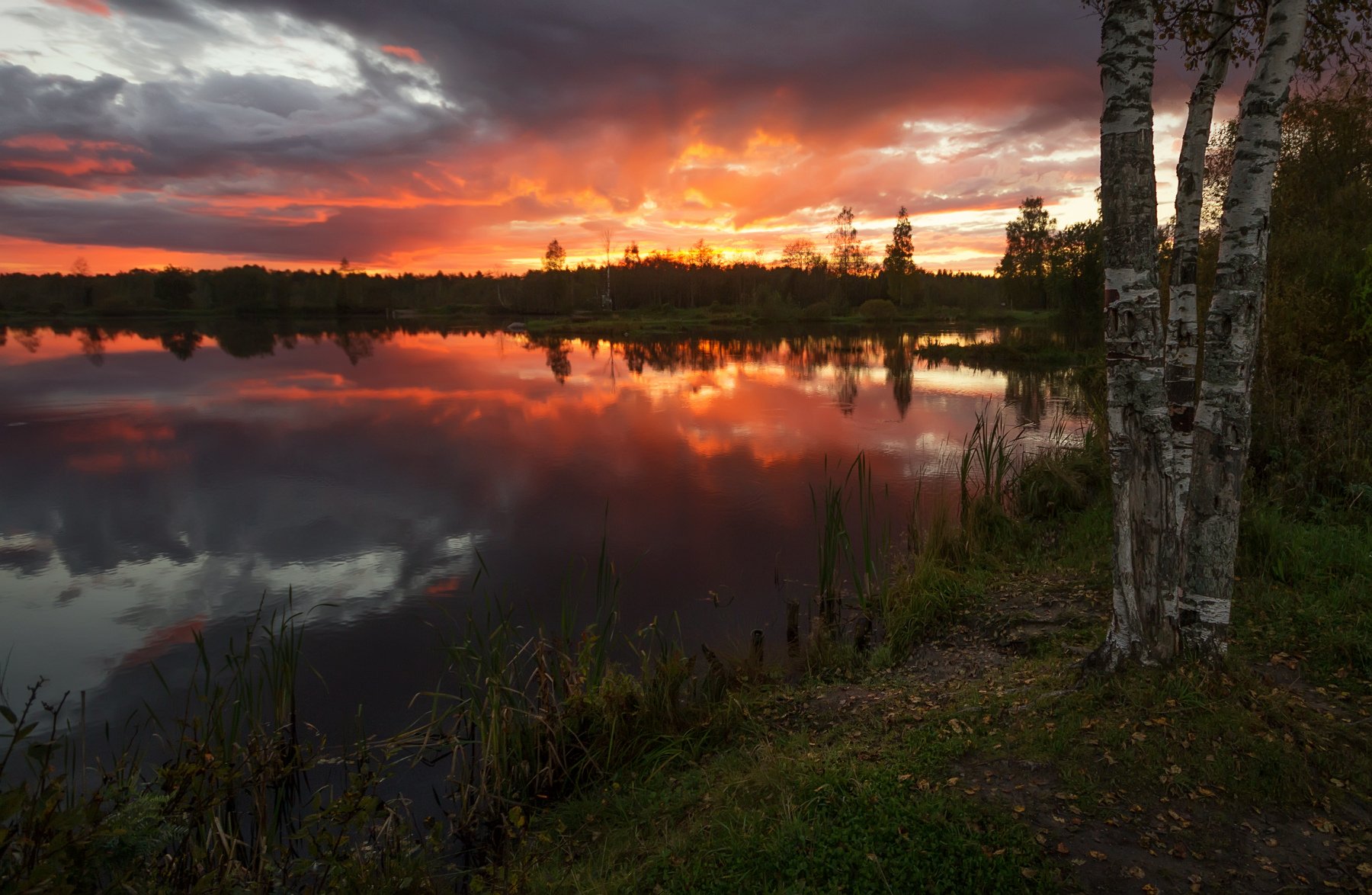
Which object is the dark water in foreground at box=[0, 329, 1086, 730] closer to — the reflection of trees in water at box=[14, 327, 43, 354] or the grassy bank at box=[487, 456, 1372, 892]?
the grassy bank at box=[487, 456, 1372, 892]

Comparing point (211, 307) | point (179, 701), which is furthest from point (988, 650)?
point (211, 307)

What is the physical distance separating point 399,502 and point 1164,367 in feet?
37.6

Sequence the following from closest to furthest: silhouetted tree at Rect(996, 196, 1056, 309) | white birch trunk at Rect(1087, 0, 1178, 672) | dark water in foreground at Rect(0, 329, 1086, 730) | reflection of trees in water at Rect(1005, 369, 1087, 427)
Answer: white birch trunk at Rect(1087, 0, 1178, 672) < dark water in foreground at Rect(0, 329, 1086, 730) < reflection of trees in water at Rect(1005, 369, 1087, 427) < silhouetted tree at Rect(996, 196, 1056, 309)

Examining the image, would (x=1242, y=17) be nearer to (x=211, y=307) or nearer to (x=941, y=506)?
(x=941, y=506)

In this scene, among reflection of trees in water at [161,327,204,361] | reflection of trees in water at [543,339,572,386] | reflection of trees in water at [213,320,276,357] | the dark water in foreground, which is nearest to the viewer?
the dark water in foreground

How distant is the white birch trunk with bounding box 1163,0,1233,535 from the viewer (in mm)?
4617

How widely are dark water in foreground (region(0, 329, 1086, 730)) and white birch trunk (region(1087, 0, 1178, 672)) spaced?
13.2 feet

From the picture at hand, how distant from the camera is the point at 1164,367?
13.6 ft

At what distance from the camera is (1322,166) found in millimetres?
17109

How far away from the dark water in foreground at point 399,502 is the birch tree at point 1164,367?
3.90m

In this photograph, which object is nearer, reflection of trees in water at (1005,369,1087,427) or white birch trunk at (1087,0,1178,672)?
white birch trunk at (1087,0,1178,672)

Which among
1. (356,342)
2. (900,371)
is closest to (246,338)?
(356,342)

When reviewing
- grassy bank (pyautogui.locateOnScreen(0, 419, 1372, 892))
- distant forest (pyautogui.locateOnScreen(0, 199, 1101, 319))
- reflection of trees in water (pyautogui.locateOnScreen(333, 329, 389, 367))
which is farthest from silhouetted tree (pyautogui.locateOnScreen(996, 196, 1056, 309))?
grassy bank (pyautogui.locateOnScreen(0, 419, 1372, 892))

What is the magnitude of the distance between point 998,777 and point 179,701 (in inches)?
264
